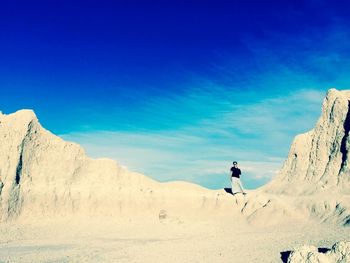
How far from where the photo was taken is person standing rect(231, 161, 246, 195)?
4169cm

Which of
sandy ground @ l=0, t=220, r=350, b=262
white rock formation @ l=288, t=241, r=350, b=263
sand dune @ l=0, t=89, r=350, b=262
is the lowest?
white rock formation @ l=288, t=241, r=350, b=263

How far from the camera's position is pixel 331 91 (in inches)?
1727

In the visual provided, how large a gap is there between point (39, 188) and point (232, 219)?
18576 mm

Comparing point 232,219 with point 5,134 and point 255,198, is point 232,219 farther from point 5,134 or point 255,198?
point 5,134

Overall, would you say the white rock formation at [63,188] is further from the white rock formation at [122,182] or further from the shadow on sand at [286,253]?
the shadow on sand at [286,253]

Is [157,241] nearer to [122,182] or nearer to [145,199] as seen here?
[145,199]

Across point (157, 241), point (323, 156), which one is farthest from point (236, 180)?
point (157, 241)

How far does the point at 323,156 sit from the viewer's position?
42344mm

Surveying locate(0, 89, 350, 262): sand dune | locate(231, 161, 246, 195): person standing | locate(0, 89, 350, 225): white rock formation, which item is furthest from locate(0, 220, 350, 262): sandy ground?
locate(231, 161, 246, 195): person standing

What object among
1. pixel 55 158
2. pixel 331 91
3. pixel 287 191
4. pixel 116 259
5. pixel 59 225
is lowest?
pixel 116 259

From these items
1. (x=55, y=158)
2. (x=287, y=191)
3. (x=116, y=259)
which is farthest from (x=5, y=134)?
(x=287, y=191)

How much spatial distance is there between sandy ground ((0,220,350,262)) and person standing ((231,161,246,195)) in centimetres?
407

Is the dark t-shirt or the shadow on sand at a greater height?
the dark t-shirt

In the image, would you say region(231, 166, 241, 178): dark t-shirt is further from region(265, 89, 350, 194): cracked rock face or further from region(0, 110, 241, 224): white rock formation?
region(265, 89, 350, 194): cracked rock face
